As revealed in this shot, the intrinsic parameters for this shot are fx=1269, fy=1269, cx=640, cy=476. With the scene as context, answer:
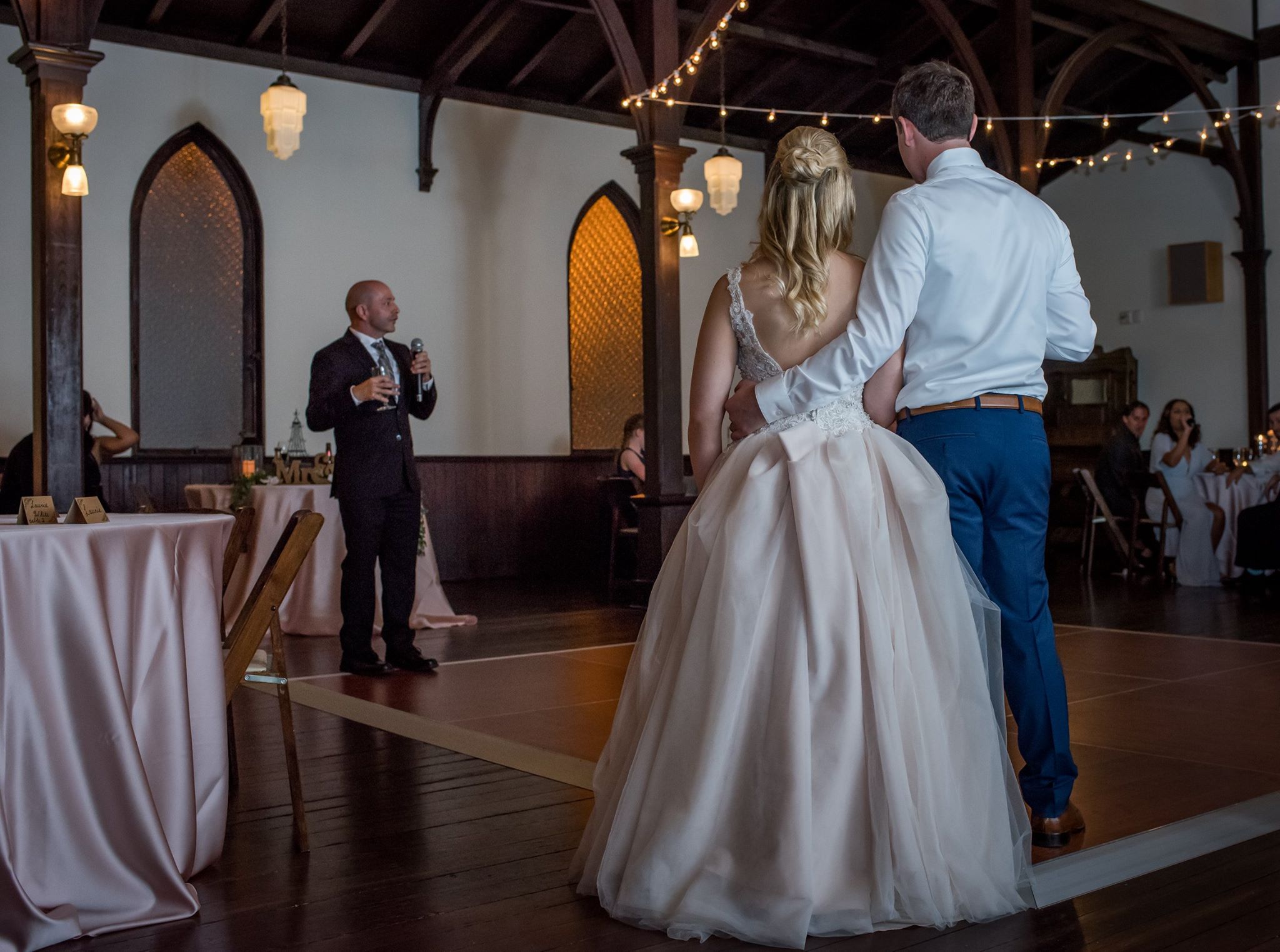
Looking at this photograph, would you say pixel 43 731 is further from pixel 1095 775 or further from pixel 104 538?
pixel 1095 775

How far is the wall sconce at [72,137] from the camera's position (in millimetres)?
5723

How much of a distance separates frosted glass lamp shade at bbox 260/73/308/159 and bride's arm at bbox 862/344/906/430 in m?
5.84

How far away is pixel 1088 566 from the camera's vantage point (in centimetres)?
963

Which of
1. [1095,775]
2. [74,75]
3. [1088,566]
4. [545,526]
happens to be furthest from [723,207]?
[1095,775]

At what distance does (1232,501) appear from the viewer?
860 cm

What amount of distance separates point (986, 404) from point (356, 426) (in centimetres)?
309

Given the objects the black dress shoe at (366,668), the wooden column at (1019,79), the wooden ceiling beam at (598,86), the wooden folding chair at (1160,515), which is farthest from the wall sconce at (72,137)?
the wooden folding chair at (1160,515)

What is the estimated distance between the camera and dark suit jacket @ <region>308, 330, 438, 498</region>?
5035 millimetres

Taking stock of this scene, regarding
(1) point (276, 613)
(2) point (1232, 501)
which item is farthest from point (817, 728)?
(2) point (1232, 501)

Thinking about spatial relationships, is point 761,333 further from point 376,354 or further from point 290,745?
point 376,354

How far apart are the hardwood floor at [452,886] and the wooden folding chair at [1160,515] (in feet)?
21.2

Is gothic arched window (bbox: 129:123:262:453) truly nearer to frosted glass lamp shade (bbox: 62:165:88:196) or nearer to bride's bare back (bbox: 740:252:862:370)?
frosted glass lamp shade (bbox: 62:165:88:196)

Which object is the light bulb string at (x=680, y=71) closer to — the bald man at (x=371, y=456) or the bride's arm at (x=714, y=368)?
the bald man at (x=371, y=456)

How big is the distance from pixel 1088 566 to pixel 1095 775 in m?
6.67
